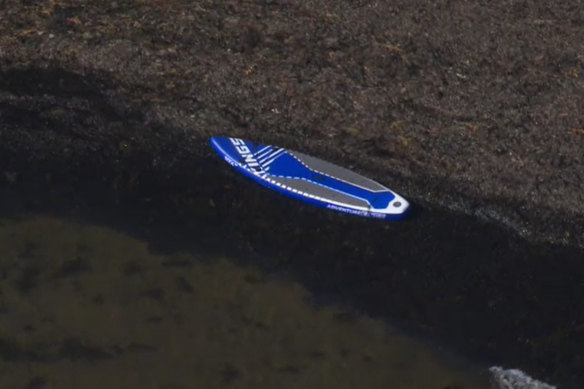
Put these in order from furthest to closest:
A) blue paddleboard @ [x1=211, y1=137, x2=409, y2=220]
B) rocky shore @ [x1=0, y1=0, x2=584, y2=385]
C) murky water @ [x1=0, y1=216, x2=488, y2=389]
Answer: blue paddleboard @ [x1=211, y1=137, x2=409, y2=220], rocky shore @ [x1=0, y1=0, x2=584, y2=385], murky water @ [x1=0, y1=216, x2=488, y2=389]

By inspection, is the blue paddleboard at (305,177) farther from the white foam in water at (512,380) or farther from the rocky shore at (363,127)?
the white foam in water at (512,380)

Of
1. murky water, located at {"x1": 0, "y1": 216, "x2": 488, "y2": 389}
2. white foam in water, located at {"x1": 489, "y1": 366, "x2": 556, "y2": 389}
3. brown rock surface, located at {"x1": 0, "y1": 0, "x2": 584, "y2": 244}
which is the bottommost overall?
murky water, located at {"x1": 0, "y1": 216, "x2": 488, "y2": 389}

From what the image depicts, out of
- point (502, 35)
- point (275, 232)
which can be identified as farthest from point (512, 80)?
point (275, 232)

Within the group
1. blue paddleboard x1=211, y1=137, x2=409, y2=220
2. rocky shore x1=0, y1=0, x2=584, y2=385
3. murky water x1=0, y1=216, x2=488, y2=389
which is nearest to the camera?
murky water x1=0, y1=216, x2=488, y2=389

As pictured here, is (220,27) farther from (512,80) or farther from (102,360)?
Result: (102,360)

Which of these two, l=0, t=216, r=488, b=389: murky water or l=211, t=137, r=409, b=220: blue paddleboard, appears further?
l=211, t=137, r=409, b=220: blue paddleboard

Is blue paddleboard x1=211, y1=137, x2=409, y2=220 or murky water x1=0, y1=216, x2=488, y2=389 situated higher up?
blue paddleboard x1=211, y1=137, x2=409, y2=220

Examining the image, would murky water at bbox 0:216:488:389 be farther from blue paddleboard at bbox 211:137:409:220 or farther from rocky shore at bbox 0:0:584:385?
blue paddleboard at bbox 211:137:409:220

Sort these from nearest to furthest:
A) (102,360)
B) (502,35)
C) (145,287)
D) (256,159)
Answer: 1. (102,360)
2. (145,287)
3. (256,159)
4. (502,35)

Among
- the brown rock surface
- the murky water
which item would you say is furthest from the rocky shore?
the murky water
